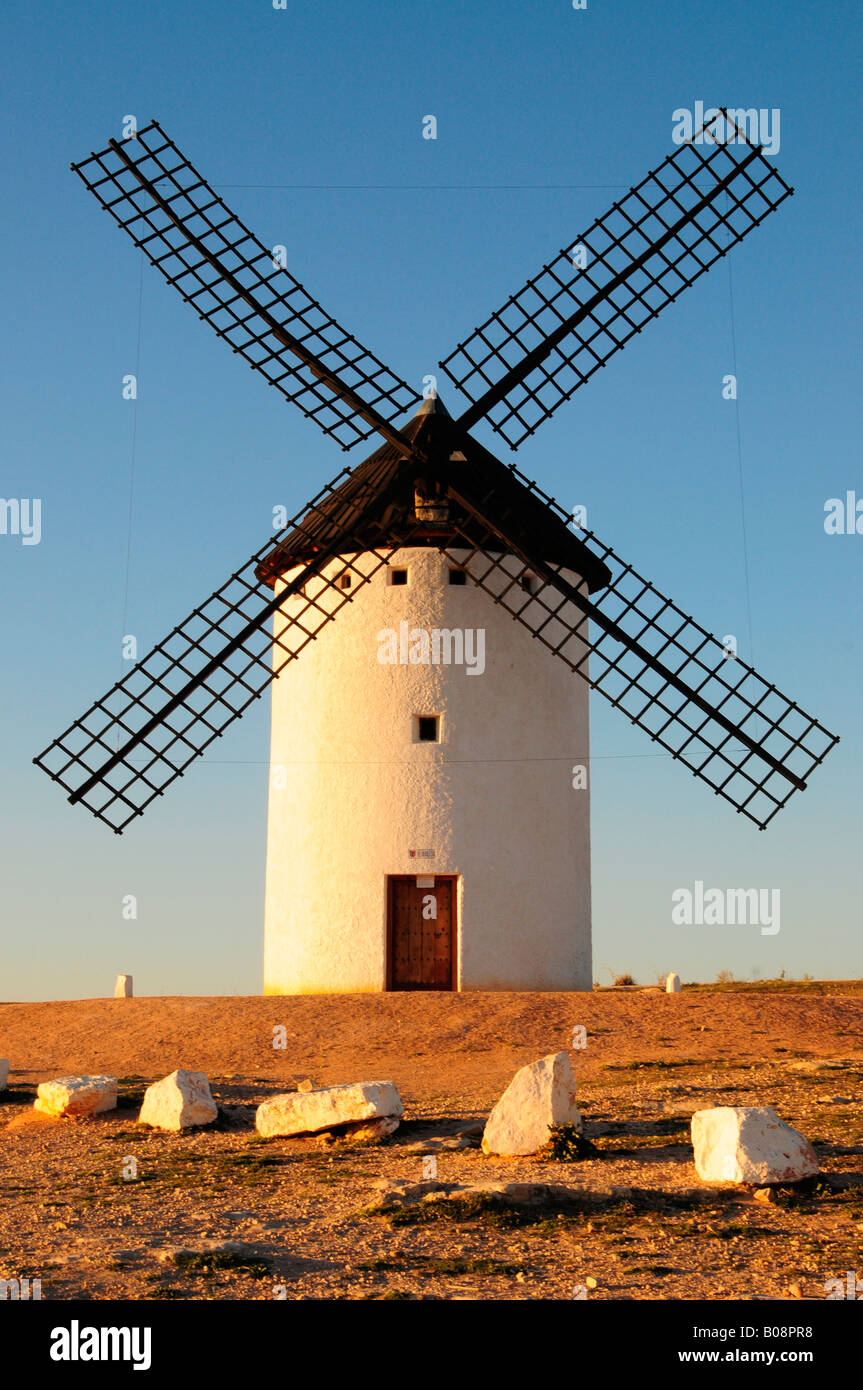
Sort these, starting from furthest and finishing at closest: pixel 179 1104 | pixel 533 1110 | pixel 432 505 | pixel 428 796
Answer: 1. pixel 428 796
2. pixel 432 505
3. pixel 179 1104
4. pixel 533 1110

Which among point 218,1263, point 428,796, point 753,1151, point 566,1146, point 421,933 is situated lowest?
point 218,1263

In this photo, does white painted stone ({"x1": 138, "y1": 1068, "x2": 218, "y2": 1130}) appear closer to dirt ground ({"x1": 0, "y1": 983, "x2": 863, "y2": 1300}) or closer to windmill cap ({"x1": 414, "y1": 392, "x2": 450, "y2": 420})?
dirt ground ({"x1": 0, "y1": 983, "x2": 863, "y2": 1300})

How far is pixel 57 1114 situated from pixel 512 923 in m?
8.36

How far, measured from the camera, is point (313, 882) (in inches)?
761

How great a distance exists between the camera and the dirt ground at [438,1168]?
6645mm

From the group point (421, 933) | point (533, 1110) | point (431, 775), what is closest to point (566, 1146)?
point (533, 1110)

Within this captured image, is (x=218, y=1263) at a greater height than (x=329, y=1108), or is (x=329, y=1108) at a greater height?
(x=329, y=1108)

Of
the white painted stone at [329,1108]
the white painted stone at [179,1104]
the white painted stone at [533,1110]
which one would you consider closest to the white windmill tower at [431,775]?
the white painted stone at [179,1104]

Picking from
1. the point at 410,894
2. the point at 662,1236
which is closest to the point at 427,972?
the point at 410,894

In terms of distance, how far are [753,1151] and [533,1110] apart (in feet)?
5.44

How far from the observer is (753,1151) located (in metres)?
8.19

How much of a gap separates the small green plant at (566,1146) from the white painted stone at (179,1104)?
3.29m

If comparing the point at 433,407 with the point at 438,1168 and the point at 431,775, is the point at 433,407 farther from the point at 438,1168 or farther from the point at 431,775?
the point at 438,1168
